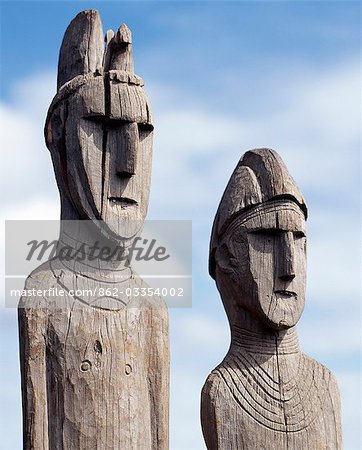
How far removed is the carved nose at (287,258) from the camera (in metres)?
7.77

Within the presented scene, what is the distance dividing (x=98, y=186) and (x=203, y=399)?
1.88m

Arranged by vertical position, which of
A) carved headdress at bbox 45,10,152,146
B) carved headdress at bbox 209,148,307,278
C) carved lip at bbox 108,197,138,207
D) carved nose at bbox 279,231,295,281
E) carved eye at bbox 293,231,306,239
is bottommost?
carved nose at bbox 279,231,295,281

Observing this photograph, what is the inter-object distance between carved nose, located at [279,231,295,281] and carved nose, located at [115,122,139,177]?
1.37 m

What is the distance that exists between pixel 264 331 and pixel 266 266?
1.74 feet

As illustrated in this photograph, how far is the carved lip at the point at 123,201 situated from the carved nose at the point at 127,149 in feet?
0.64

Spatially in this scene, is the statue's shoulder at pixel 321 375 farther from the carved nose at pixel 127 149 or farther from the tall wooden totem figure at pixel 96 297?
the carved nose at pixel 127 149

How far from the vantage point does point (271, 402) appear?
300 inches

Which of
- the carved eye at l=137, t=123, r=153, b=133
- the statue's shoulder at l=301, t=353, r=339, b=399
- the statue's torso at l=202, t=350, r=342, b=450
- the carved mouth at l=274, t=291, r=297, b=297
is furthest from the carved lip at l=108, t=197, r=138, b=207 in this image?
the statue's shoulder at l=301, t=353, r=339, b=399

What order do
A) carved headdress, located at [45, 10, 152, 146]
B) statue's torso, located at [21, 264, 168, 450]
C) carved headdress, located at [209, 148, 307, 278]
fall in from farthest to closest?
carved headdress, located at [209, 148, 307, 278]
carved headdress, located at [45, 10, 152, 146]
statue's torso, located at [21, 264, 168, 450]

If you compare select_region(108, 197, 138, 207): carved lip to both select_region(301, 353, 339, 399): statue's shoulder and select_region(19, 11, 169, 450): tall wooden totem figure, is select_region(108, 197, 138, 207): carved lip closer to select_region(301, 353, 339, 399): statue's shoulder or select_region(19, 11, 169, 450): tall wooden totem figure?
select_region(19, 11, 169, 450): tall wooden totem figure

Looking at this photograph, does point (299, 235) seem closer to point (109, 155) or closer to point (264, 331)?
point (264, 331)

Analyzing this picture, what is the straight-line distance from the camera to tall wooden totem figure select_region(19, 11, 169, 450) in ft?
23.2

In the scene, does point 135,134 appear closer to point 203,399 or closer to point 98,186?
point 98,186

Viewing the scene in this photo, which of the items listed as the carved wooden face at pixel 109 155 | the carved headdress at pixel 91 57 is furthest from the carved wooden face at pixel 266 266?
the carved headdress at pixel 91 57
